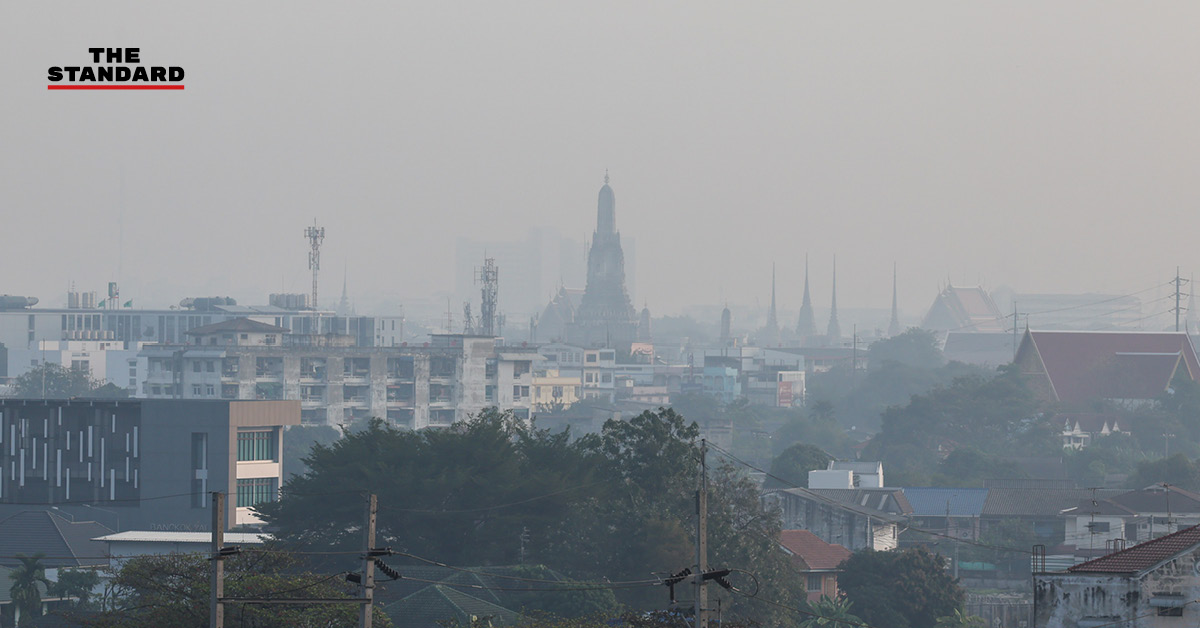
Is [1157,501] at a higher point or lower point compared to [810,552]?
higher

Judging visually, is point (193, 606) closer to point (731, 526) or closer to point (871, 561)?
point (731, 526)

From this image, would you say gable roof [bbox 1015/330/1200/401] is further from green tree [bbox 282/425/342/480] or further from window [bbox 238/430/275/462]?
window [bbox 238/430/275/462]

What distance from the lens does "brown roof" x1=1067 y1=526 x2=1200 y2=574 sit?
1029 inches

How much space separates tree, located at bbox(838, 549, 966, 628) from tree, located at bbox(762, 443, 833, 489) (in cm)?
2528

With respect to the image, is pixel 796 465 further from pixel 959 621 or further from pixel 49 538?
pixel 959 621

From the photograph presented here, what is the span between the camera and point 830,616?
3766cm

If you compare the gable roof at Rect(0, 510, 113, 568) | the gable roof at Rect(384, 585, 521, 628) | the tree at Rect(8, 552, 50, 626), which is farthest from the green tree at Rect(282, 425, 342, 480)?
the gable roof at Rect(384, 585, 521, 628)

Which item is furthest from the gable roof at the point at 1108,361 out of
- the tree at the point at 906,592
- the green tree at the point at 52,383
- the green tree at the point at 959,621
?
the green tree at the point at 959,621

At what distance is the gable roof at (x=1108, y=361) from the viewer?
103 metres

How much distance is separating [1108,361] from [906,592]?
6808 cm

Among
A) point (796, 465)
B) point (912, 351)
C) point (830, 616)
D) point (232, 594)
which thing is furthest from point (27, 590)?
point (912, 351)

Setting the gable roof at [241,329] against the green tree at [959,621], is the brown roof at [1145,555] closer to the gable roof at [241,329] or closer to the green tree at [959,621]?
the green tree at [959,621]

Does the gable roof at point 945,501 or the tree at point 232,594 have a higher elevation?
the tree at point 232,594

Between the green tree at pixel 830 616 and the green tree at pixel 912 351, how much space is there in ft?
378
